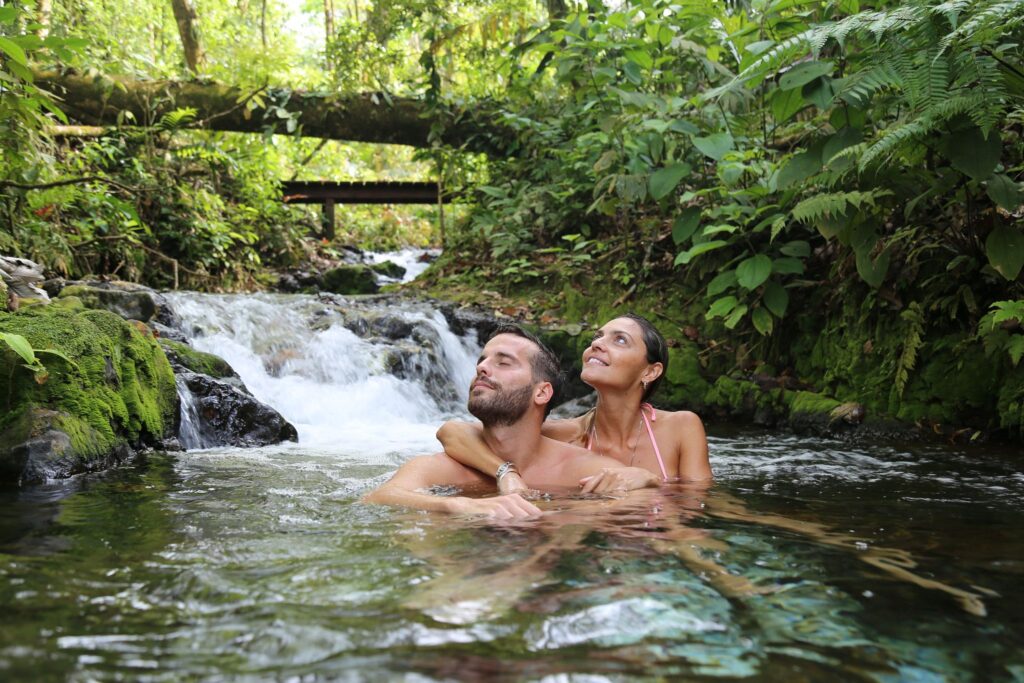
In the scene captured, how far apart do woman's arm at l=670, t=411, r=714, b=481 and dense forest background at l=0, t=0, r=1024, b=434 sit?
5.85 ft

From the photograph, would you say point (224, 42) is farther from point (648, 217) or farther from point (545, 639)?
point (545, 639)

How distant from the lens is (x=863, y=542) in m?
3.00

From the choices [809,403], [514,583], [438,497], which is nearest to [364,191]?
[809,403]

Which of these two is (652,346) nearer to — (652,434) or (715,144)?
(652,434)

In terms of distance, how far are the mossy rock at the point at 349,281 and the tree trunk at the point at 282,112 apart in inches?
97.9

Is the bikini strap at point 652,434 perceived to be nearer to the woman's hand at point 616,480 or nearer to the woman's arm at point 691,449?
the woman's arm at point 691,449

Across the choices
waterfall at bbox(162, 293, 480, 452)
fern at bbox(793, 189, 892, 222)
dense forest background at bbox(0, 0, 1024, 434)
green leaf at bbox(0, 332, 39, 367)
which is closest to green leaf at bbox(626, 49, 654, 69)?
dense forest background at bbox(0, 0, 1024, 434)

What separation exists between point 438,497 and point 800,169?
150 inches

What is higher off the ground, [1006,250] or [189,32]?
[189,32]

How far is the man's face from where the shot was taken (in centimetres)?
408

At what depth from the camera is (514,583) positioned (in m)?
2.36

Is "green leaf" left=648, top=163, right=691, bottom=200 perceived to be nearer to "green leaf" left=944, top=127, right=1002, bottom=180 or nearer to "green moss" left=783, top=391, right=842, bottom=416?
"green moss" left=783, top=391, right=842, bottom=416

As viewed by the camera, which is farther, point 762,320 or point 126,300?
point 126,300

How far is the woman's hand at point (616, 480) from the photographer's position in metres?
3.90
